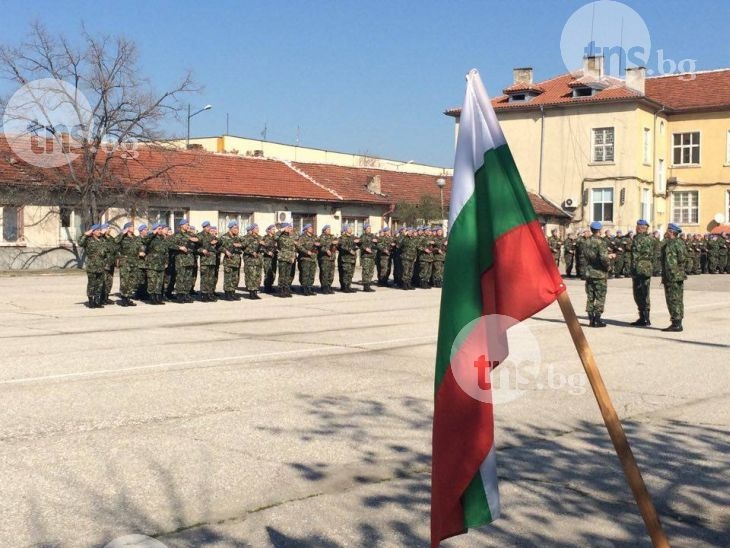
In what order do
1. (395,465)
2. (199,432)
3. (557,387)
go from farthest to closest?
(557,387) → (199,432) → (395,465)

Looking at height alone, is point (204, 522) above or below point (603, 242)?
below

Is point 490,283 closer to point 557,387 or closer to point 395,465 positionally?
point 395,465

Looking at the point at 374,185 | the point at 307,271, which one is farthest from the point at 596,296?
the point at 374,185

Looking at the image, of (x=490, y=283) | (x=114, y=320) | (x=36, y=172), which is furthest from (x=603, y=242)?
(x=36, y=172)

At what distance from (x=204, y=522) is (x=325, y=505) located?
804mm

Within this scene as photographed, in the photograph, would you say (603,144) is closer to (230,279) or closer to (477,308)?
(230,279)

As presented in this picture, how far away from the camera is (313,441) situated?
763cm

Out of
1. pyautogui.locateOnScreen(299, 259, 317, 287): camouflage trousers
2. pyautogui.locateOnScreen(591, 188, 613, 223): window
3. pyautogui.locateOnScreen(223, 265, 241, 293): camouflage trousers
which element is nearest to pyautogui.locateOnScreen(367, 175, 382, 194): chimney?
pyautogui.locateOnScreen(591, 188, 613, 223): window

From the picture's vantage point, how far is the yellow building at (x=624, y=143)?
49.6m

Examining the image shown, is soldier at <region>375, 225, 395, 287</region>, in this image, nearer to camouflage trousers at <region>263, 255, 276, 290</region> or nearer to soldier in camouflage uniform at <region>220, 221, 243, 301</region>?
camouflage trousers at <region>263, 255, 276, 290</region>

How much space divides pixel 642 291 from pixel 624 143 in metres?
34.1

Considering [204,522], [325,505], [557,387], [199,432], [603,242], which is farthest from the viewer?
[603,242]

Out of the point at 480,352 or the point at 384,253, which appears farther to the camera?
the point at 384,253

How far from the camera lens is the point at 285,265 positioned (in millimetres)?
24141
